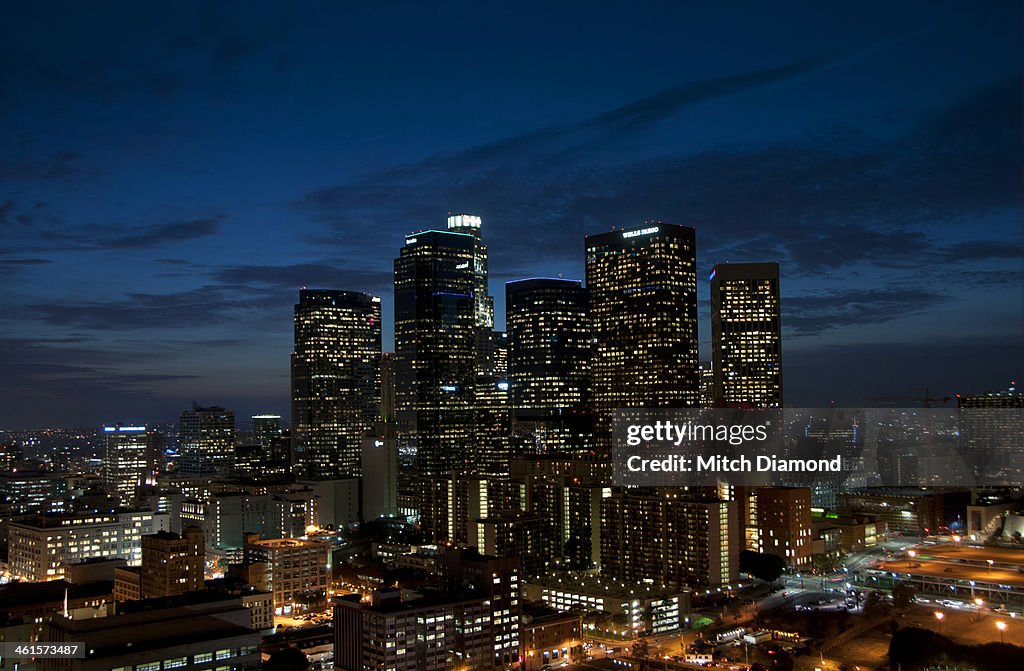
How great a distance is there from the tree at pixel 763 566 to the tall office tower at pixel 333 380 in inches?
904

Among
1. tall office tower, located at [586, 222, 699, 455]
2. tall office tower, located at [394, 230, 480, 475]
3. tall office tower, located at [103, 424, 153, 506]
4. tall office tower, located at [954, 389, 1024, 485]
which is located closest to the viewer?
tall office tower, located at [954, 389, 1024, 485]

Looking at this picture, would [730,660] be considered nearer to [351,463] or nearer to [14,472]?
[351,463]

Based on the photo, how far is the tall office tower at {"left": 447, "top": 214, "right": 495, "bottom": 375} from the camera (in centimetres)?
4075

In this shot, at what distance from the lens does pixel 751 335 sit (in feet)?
124

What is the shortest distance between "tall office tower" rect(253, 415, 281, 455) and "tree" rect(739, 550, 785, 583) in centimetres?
3383

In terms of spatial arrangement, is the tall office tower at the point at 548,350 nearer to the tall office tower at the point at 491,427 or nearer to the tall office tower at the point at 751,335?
the tall office tower at the point at 491,427

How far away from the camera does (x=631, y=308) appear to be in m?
34.7

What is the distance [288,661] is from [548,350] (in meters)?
27.7

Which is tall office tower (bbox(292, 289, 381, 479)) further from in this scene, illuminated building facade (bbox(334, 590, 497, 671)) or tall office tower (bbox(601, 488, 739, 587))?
illuminated building facade (bbox(334, 590, 497, 671))

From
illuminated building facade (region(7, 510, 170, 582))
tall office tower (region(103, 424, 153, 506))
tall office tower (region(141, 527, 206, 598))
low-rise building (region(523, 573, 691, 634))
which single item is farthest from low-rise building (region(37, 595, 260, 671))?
tall office tower (region(103, 424, 153, 506))

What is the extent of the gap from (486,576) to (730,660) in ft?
14.6

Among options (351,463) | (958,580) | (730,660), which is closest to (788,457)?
(958,580)

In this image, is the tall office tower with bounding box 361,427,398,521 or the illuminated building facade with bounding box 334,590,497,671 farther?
the tall office tower with bounding box 361,427,398,521

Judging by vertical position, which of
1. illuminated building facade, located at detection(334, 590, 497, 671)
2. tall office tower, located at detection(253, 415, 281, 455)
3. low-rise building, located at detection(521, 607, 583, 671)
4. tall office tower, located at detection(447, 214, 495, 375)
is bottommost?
low-rise building, located at detection(521, 607, 583, 671)
